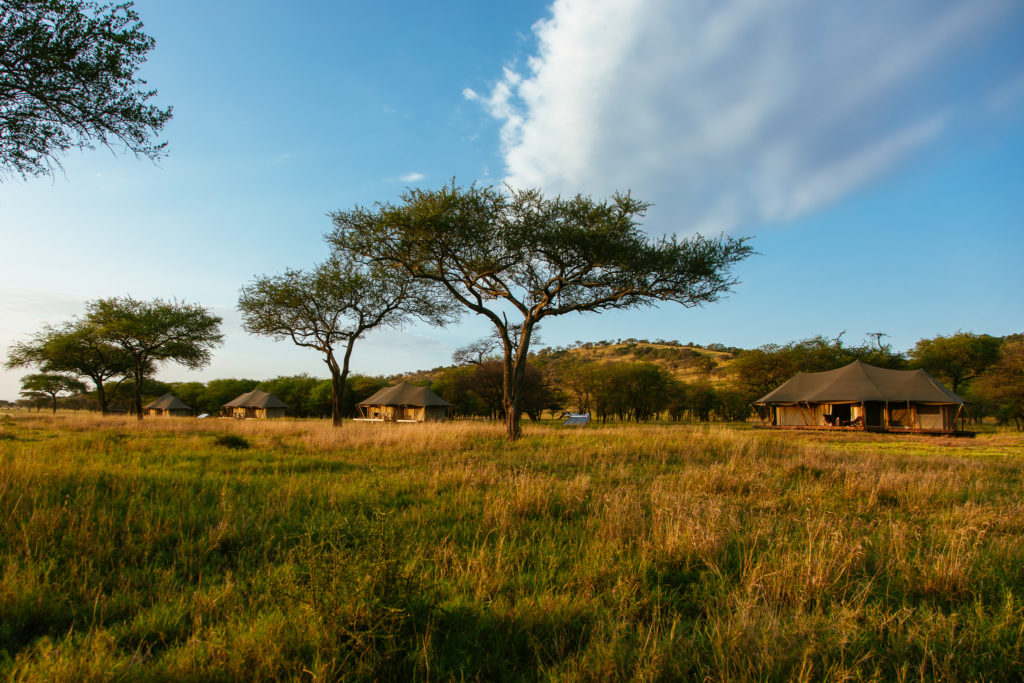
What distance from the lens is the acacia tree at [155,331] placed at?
98.2ft

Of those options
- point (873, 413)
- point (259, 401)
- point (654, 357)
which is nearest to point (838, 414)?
point (873, 413)

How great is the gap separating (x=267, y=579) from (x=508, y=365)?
12.9m

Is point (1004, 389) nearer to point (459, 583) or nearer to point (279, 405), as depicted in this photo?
point (459, 583)

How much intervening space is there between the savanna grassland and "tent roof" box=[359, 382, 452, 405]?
1609 inches

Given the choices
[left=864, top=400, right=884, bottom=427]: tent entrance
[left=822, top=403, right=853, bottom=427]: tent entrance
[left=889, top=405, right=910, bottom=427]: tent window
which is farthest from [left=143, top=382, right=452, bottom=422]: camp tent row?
[left=889, top=405, right=910, bottom=427]: tent window

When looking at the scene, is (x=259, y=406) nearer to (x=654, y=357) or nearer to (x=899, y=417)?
(x=899, y=417)

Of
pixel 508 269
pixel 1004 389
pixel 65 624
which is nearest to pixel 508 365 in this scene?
pixel 508 269

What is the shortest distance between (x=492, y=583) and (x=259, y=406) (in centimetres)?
6399

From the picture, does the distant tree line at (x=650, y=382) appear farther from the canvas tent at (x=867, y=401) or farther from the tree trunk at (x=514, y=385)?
the tree trunk at (x=514, y=385)

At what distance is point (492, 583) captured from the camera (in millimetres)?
3203

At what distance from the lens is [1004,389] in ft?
108

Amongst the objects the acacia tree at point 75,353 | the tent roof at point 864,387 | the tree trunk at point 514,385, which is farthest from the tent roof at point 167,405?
the tent roof at point 864,387

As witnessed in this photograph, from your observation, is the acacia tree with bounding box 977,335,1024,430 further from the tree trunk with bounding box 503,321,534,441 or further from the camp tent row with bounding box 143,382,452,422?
the camp tent row with bounding box 143,382,452,422

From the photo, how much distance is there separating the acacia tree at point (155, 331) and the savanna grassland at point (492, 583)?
2951 cm
